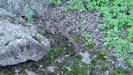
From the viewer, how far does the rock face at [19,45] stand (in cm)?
493

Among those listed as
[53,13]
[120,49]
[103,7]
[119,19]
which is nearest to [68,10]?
[53,13]

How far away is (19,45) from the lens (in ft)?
16.2

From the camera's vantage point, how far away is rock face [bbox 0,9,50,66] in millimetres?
4926

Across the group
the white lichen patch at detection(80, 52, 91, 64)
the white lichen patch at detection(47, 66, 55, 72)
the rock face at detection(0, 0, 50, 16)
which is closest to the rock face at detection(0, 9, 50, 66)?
the white lichen patch at detection(47, 66, 55, 72)

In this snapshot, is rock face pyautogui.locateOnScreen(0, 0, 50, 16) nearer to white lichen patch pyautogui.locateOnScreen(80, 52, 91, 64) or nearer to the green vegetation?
the green vegetation

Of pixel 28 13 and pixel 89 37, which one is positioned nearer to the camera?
pixel 89 37

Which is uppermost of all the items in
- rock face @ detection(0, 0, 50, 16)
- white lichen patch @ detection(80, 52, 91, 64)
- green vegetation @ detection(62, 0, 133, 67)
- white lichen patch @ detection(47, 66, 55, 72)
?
rock face @ detection(0, 0, 50, 16)

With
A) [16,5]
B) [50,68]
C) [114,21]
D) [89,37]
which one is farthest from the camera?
[16,5]

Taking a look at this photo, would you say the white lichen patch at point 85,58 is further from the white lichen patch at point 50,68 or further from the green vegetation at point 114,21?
the white lichen patch at point 50,68

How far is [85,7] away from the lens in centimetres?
712

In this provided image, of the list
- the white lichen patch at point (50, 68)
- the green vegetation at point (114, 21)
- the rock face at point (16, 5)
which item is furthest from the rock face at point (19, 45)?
the green vegetation at point (114, 21)

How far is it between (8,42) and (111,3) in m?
3.27

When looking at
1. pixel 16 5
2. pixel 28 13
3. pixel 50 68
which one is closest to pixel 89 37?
pixel 50 68

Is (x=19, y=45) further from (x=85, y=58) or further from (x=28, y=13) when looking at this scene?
(x=28, y=13)
